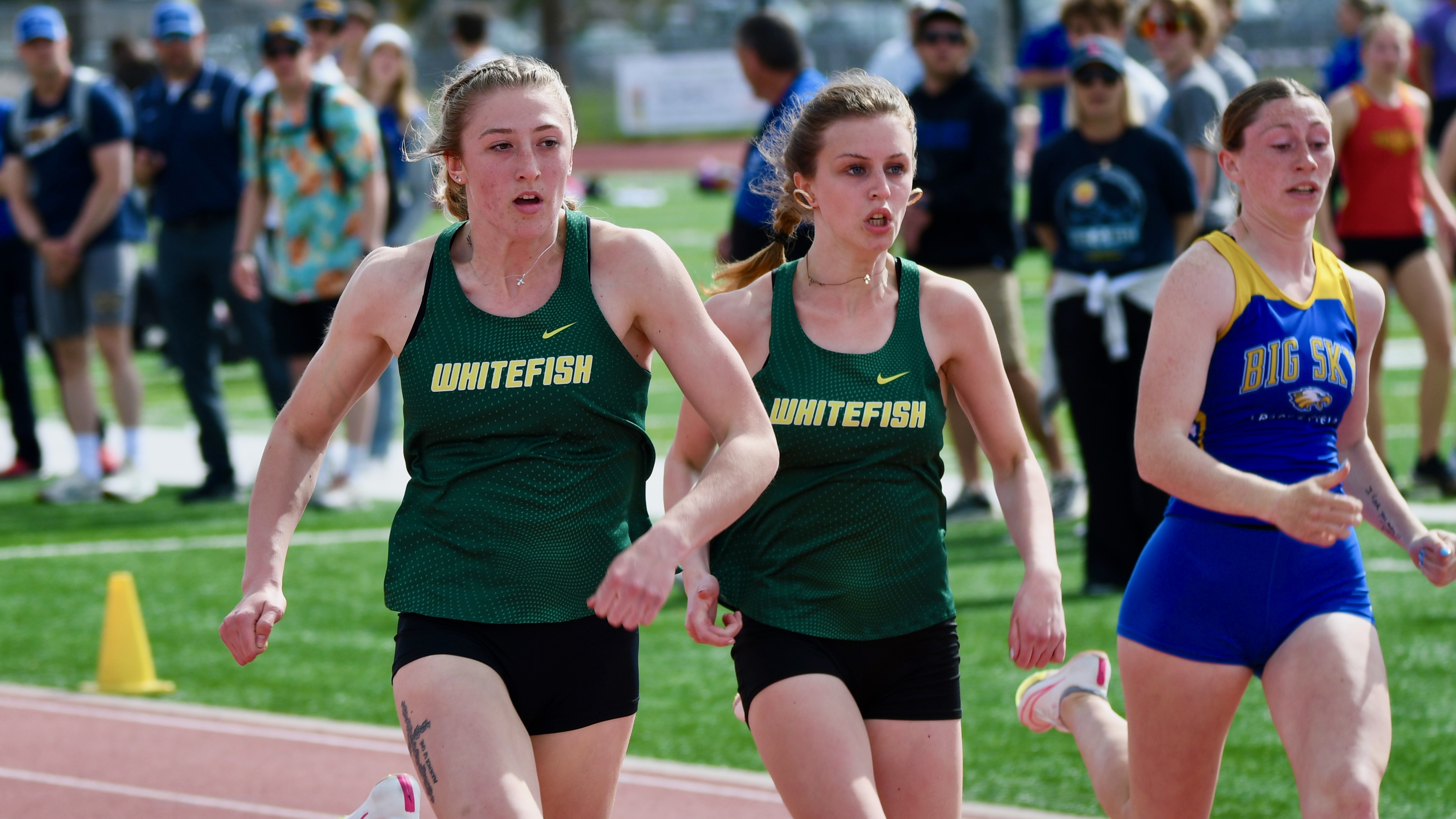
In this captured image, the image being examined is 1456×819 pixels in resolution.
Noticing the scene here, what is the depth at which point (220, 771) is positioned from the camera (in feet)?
19.8

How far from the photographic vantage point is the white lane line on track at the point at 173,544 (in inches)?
372

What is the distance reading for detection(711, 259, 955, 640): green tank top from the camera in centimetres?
381

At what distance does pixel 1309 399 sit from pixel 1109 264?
3843mm

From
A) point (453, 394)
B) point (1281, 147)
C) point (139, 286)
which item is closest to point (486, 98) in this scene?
point (453, 394)

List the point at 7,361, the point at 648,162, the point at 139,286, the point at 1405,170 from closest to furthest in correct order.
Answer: the point at 1405,170 → the point at 7,361 → the point at 139,286 → the point at 648,162

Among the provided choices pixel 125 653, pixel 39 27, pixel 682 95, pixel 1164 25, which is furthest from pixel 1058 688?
pixel 682 95

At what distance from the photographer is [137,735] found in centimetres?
647

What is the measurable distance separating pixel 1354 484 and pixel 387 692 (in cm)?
395

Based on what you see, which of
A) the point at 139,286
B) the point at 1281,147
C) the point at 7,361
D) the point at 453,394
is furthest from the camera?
the point at 139,286

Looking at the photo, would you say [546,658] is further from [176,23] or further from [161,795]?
[176,23]

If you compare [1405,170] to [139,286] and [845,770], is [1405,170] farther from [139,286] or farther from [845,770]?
[139,286]

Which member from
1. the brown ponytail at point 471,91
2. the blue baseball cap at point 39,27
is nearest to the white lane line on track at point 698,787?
the brown ponytail at point 471,91

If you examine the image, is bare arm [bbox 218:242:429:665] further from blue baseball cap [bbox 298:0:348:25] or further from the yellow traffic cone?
blue baseball cap [bbox 298:0:348:25]

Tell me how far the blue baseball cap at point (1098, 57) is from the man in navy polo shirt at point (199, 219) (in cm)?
520
